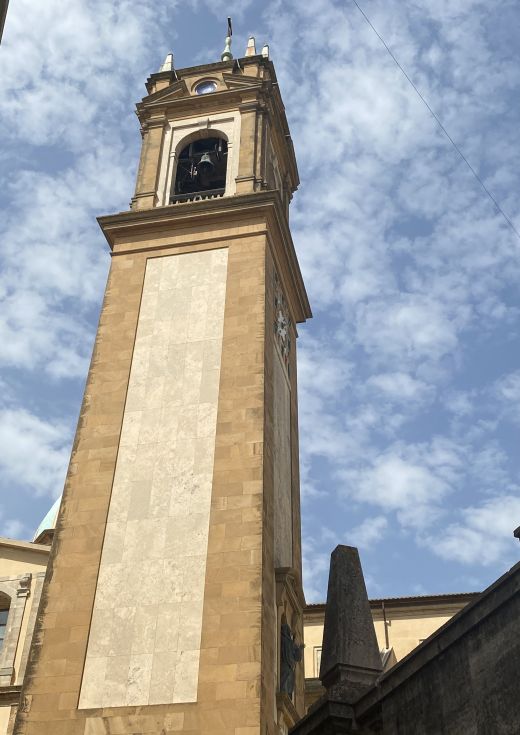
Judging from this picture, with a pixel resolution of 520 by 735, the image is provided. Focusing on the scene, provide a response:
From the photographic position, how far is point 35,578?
23047 mm

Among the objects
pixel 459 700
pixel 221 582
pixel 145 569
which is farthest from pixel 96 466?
pixel 459 700

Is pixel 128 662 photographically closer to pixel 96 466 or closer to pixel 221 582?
pixel 221 582

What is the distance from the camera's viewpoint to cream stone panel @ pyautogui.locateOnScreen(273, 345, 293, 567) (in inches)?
782

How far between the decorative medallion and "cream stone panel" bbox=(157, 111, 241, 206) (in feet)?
10.4

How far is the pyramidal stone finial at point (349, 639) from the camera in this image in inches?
419

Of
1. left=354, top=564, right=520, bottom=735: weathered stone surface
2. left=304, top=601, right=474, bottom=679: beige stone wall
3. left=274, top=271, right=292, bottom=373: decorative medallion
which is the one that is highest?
left=274, top=271, right=292, bottom=373: decorative medallion

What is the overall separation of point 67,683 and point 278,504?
20.0 ft

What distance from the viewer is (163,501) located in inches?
716

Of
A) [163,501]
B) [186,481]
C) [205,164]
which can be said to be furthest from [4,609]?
[205,164]

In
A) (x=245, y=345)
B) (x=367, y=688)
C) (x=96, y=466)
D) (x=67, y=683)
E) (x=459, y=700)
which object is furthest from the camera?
(x=245, y=345)

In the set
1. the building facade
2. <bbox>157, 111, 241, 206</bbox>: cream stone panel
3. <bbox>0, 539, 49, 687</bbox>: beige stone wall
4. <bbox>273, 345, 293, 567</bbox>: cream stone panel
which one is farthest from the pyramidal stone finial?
<bbox>157, 111, 241, 206</bbox>: cream stone panel

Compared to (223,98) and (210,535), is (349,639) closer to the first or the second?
(210,535)

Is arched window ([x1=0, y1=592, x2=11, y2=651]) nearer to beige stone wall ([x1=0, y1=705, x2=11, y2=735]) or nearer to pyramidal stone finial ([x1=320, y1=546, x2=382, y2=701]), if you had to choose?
beige stone wall ([x1=0, y1=705, x2=11, y2=735])

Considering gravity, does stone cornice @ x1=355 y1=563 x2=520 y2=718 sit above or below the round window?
below
